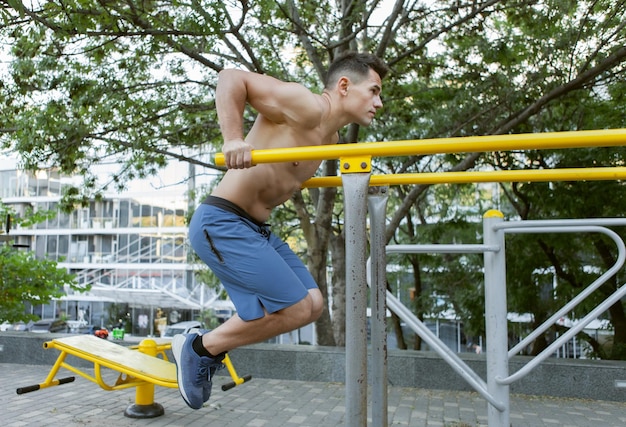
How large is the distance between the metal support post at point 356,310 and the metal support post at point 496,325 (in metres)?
0.75

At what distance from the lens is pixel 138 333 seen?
28359mm

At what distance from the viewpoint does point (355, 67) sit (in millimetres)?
2006

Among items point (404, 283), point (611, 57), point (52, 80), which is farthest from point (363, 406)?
point (404, 283)

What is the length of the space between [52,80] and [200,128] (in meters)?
1.98

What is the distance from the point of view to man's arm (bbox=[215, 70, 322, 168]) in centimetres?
173

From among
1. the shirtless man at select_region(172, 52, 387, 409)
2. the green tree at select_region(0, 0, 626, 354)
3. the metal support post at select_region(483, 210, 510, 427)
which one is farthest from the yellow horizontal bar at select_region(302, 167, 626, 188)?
the green tree at select_region(0, 0, 626, 354)

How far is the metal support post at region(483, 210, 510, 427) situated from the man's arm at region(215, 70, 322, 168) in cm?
84

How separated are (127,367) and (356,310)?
231 centimetres

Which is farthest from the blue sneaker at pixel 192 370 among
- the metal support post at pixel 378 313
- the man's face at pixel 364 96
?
the man's face at pixel 364 96

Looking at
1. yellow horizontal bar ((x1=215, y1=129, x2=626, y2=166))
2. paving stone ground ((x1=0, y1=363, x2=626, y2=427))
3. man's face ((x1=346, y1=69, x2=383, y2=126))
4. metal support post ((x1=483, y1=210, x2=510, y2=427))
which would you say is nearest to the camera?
yellow horizontal bar ((x1=215, y1=129, x2=626, y2=166))

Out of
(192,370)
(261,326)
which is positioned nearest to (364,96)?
(261,326)

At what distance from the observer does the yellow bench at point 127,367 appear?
339 cm

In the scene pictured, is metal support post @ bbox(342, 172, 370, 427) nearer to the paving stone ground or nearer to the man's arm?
the man's arm

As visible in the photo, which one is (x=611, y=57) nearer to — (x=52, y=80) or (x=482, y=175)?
(x=482, y=175)
